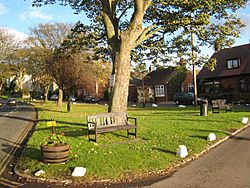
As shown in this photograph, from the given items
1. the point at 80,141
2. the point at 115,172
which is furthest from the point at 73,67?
the point at 115,172

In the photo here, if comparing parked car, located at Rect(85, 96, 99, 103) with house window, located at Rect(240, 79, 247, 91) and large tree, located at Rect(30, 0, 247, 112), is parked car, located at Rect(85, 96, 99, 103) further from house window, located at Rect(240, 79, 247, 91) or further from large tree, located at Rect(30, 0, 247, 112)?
large tree, located at Rect(30, 0, 247, 112)

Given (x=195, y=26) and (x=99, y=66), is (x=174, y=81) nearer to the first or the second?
(x=99, y=66)

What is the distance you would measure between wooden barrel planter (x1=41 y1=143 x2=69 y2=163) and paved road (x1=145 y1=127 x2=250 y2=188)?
9.21 feet

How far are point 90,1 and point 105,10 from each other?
8.04 ft

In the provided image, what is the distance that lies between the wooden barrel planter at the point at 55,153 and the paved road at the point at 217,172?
110 inches

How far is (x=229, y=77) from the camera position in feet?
131

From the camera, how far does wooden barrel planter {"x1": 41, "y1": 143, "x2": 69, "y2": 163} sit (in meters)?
8.15

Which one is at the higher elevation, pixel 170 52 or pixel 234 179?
pixel 170 52

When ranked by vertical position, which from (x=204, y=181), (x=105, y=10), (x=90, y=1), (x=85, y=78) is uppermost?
(x=90, y=1)

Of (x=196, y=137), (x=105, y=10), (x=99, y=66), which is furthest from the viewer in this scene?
(x=99, y=66)

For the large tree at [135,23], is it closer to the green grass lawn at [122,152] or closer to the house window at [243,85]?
the green grass lawn at [122,152]

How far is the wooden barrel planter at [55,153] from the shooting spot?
26.7ft

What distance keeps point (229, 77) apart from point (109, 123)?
32.0m

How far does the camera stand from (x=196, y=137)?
38.0ft
